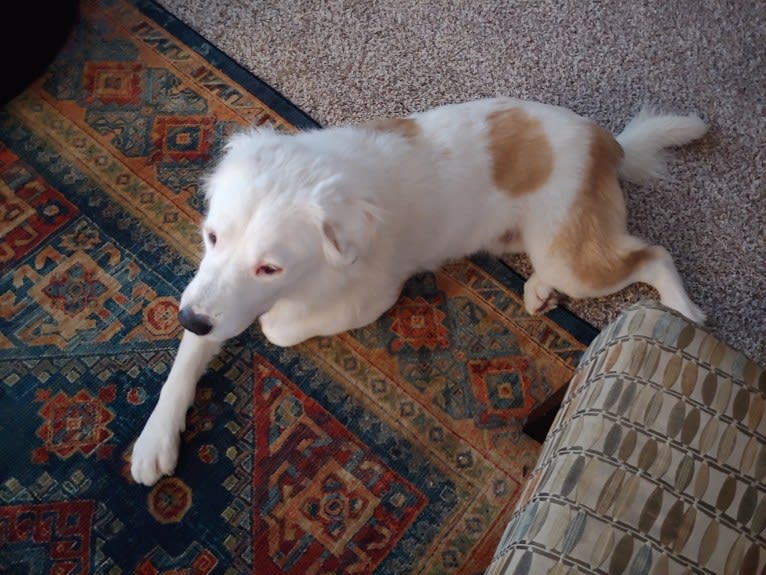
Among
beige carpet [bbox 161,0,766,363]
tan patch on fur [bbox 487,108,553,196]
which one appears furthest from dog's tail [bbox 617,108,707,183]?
tan patch on fur [bbox 487,108,553,196]

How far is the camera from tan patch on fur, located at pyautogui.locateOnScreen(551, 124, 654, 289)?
5.37 ft

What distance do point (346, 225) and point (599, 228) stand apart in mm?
712

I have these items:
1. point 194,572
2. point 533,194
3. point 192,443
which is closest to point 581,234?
point 533,194

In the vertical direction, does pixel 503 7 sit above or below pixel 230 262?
above

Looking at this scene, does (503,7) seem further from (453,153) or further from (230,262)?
(230,262)

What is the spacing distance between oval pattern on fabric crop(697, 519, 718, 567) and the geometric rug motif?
74 centimetres

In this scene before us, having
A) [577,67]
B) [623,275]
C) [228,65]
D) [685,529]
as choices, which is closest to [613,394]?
[685,529]

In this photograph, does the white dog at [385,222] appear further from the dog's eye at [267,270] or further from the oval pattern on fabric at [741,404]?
the oval pattern on fabric at [741,404]

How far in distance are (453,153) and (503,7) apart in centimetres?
112

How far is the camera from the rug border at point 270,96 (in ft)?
6.33

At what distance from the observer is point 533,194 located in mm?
1658

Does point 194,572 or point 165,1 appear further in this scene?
point 165,1

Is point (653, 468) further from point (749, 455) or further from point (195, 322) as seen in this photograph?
point (195, 322)

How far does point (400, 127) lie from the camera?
164 centimetres
